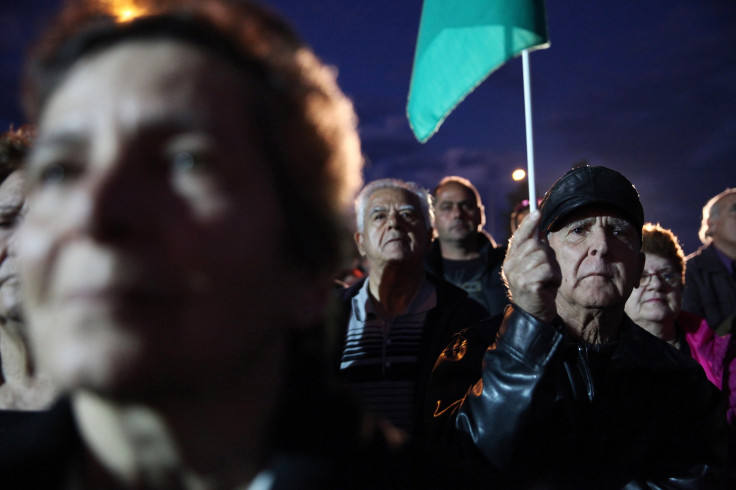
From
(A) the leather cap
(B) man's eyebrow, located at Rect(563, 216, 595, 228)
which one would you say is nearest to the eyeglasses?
(A) the leather cap

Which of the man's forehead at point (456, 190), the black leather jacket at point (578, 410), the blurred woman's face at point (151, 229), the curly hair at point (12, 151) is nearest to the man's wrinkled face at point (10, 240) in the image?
the curly hair at point (12, 151)

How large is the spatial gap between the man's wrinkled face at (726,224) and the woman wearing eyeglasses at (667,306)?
7.30ft

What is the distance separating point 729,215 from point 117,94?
575cm

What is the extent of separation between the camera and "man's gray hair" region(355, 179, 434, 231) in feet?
11.8

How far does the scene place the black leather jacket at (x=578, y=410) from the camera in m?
1.62

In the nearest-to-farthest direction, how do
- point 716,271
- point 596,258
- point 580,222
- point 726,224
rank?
point 596,258 < point 580,222 < point 716,271 < point 726,224

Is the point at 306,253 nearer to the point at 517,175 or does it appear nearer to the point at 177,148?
the point at 177,148

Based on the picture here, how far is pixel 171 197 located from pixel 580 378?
1.80 metres

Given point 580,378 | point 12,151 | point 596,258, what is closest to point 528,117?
point 596,258

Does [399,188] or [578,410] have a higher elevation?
[399,188]

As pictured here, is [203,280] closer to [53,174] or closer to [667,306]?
[53,174]

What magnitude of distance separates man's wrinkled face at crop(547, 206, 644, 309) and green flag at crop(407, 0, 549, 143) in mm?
750

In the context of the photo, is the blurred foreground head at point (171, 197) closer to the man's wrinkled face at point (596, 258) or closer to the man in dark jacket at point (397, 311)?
the man's wrinkled face at point (596, 258)

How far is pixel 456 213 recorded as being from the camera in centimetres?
500
